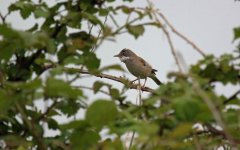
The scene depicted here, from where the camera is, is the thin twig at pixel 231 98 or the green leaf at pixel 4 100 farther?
the thin twig at pixel 231 98

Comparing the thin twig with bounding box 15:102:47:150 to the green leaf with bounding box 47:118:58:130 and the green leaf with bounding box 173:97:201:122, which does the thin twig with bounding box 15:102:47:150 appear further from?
the green leaf with bounding box 173:97:201:122

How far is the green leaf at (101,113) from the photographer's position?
2.01m

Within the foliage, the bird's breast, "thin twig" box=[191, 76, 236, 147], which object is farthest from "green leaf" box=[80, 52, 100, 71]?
the bird's breast

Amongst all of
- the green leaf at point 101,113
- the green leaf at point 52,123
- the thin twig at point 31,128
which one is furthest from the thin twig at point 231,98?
the green leaf at point 52,123

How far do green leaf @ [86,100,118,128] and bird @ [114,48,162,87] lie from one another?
288 inches

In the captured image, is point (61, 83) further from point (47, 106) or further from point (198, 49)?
point (198, 49)

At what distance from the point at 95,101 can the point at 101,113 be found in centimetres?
5

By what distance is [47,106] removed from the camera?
7.91 feet

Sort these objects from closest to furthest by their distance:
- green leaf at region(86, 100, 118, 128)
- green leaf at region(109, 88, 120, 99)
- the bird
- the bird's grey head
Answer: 1. green leaf at region(86, 100, 118, 128)
2. green leaf at region(109, 88, 120, 99)
3. the bird
4. the bird's grey head

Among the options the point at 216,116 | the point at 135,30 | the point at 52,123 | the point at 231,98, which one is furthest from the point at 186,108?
the point at 52,123

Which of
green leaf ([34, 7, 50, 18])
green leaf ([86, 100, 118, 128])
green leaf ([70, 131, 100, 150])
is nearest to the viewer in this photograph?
green leaf ([86, 100, 118, 128])

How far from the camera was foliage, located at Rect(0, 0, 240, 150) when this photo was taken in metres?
1.92

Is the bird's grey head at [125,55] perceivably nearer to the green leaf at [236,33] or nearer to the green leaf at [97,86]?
the green leaf at [97,86]

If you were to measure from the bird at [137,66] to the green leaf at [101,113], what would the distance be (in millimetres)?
7303
